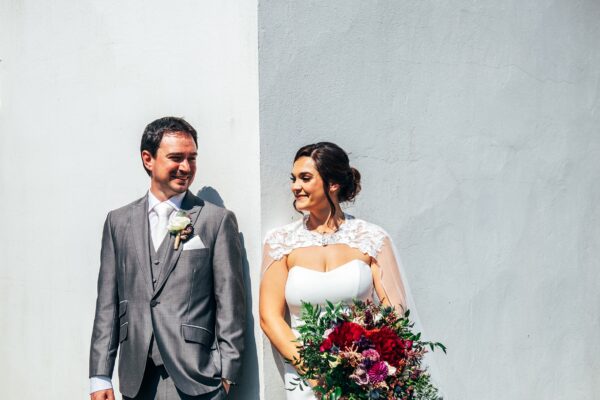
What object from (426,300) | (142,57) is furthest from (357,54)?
(426,300)

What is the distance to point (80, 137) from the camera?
657 centimetres

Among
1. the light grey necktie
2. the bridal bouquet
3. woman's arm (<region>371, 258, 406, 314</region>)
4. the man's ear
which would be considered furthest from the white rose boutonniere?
woman's arm (<region>371, 258, 406, 314</region>)

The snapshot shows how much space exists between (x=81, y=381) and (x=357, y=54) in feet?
9.71

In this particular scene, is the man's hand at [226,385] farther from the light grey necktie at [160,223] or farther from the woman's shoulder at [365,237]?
the woman's shoulder at [365,237]

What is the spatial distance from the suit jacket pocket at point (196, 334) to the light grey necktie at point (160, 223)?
49 cm

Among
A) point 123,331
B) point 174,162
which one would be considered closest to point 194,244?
point 174,162

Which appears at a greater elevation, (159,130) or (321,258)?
(159,130)

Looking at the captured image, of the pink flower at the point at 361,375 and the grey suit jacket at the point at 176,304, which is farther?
the grey suit jacket at the point at 176,304

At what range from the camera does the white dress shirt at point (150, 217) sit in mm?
5270

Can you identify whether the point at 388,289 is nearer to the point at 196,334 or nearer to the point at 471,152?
the point at 196,334

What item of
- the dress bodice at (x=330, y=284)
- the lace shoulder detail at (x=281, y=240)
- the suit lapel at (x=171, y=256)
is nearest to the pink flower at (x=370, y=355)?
the dress bodice at (x=330, y=284)

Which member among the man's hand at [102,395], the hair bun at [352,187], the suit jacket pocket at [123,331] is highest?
the hair bun at [352,187]

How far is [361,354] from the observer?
4.51m

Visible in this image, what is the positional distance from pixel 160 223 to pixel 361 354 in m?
1.45
